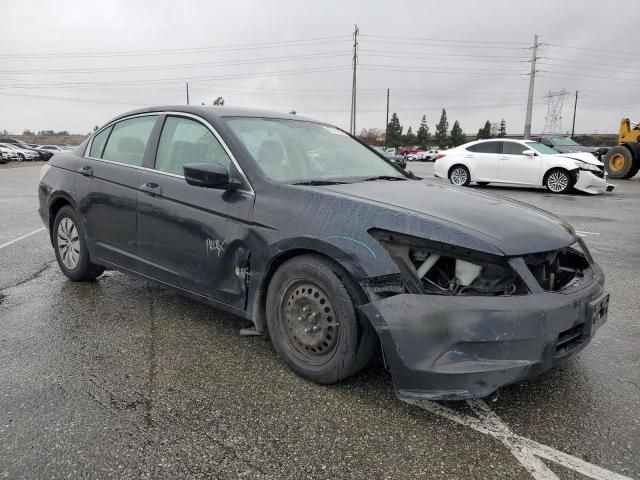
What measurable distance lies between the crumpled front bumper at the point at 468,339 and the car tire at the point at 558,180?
489 inches

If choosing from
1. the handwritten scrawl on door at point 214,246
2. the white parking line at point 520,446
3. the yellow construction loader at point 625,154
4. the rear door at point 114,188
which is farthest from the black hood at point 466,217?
the yellow construction loader at point 625,154

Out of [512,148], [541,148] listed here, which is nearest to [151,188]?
[512,148]

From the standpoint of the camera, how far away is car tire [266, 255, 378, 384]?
2.58m

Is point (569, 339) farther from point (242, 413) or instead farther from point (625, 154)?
point (625, 154)

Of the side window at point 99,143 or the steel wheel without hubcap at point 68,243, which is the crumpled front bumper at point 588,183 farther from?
the steel wheel without hubcap at point 68,243

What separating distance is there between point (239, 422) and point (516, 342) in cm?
136

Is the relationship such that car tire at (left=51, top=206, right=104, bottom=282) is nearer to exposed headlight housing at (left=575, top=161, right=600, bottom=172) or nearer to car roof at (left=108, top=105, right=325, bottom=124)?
car roof at (left=108, top=105, right=325, bottom=124)

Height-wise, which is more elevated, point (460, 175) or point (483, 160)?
point (483, 160)

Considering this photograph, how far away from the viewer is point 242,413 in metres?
2.54

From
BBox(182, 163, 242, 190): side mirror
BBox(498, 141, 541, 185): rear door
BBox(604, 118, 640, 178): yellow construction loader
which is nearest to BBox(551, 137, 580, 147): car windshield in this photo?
BBox(604, 118, 640, 178): yellow construction loader

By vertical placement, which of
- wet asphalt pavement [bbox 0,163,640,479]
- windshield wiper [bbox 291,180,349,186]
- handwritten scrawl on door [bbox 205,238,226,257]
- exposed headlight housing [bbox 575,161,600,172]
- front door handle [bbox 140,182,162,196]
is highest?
windshield wiper [bbox 291,180,349,186]

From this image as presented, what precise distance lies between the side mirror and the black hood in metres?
0.58

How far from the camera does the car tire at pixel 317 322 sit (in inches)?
102

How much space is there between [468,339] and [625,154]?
19641 mm
